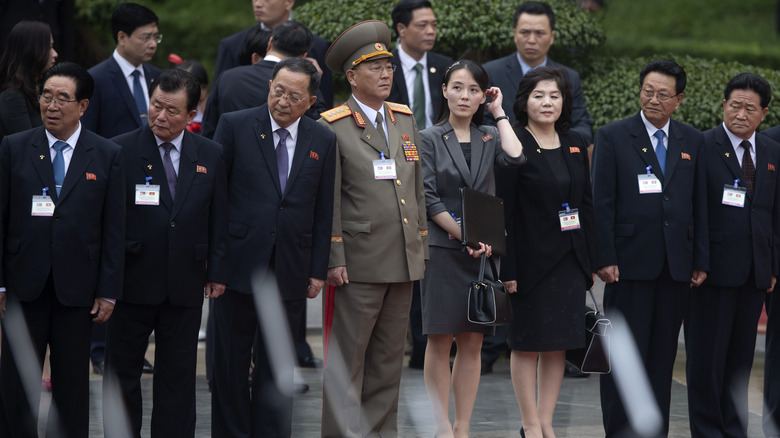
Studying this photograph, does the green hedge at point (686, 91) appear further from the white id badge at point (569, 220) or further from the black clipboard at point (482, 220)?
the black clipboard at point (482, 220)

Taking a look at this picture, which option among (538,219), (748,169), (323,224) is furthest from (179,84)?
(748,169)

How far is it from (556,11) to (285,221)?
449 centimetres

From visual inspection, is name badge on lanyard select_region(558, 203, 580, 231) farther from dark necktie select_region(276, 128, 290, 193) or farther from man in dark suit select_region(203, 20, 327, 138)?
man in dark suit select_region(203, 20, 327, 138)

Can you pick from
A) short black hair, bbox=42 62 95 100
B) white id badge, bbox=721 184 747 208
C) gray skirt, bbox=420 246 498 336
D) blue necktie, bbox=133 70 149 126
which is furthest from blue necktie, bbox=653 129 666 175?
blue necktie, bbox=133 70 149 126

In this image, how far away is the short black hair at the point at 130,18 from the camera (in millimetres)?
7367

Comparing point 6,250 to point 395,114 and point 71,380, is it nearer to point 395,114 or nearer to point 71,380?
point 71,380

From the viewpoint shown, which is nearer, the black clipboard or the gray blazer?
the black clipboard

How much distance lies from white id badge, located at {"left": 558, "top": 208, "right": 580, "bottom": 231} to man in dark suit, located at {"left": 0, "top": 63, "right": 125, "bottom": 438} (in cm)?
218

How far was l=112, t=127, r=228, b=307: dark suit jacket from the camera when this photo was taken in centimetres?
522

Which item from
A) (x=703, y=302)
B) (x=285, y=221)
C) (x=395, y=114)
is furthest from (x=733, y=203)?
(x=285, y=221)

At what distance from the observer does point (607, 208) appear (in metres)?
5.97

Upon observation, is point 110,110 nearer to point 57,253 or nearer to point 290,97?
point 290,97

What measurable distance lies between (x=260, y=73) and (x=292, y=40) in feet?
0.91

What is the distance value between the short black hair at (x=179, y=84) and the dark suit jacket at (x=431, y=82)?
252 centimetres
